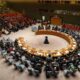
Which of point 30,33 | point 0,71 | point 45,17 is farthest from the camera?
point 45,17

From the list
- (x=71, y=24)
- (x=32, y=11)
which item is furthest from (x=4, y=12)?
(x=71, y=24)

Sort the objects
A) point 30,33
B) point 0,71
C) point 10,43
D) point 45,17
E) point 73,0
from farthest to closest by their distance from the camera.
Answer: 1. point 45,17
2. point 73,0
3. point 30,33
4. point 10,43
5. point 0,71

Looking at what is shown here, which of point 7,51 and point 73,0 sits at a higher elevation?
point 73,0

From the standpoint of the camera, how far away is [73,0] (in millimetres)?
33750

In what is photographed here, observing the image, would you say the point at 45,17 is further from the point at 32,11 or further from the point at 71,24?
the point at 71,24

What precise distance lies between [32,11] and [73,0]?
8144 millimetres

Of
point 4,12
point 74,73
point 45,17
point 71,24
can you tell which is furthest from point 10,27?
point 74,73

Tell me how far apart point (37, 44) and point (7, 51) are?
487 centimetres

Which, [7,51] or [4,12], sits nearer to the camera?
[7,51]

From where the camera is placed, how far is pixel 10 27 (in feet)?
101

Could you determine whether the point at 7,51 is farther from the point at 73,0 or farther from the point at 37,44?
the point at 73,0

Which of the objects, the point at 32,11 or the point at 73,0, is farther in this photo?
the point at 32,11

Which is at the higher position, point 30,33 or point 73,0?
point 73,0

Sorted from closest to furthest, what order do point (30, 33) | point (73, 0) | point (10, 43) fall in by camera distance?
1. point (10, 43)
2. point (30, 33)
3. point (73, 0)
